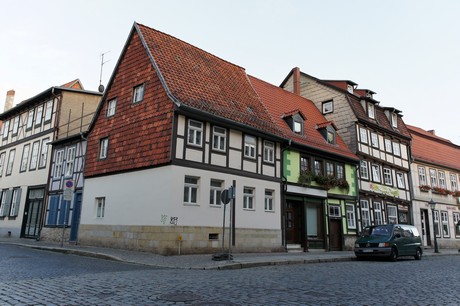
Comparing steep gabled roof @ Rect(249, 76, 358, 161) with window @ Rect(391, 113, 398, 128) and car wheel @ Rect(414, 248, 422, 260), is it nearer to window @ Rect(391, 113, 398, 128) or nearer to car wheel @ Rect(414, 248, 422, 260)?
window @ Rect(391, 113, 398, 128)

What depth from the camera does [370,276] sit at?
35.6 feet

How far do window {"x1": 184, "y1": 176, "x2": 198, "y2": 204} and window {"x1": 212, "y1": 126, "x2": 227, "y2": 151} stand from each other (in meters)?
1.97

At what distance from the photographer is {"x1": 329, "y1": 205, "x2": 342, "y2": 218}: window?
23.9 m

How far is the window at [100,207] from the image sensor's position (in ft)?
64.6

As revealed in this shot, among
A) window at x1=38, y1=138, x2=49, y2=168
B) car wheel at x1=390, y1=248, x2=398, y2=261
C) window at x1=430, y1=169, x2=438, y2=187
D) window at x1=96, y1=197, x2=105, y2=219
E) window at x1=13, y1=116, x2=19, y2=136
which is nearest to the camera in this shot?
car wheel at x1=390, y1=248, x2=398, y2=261

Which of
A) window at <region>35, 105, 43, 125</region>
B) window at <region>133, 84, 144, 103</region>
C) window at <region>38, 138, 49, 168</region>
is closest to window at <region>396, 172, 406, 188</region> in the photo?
window at <region>133, 84, 144, 103</region>

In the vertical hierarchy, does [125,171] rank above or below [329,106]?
below

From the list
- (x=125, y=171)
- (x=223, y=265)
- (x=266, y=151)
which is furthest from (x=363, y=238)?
(x=125, y=171)

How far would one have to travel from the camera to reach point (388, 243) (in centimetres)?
1738

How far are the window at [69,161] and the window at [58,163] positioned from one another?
0.81 meters

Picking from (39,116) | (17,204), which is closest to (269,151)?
(39,116)

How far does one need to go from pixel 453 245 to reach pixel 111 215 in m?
29.0

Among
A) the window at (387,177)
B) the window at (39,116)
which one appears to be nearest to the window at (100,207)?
the window at (39,116)

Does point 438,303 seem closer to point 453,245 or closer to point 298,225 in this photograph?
point 298,225
